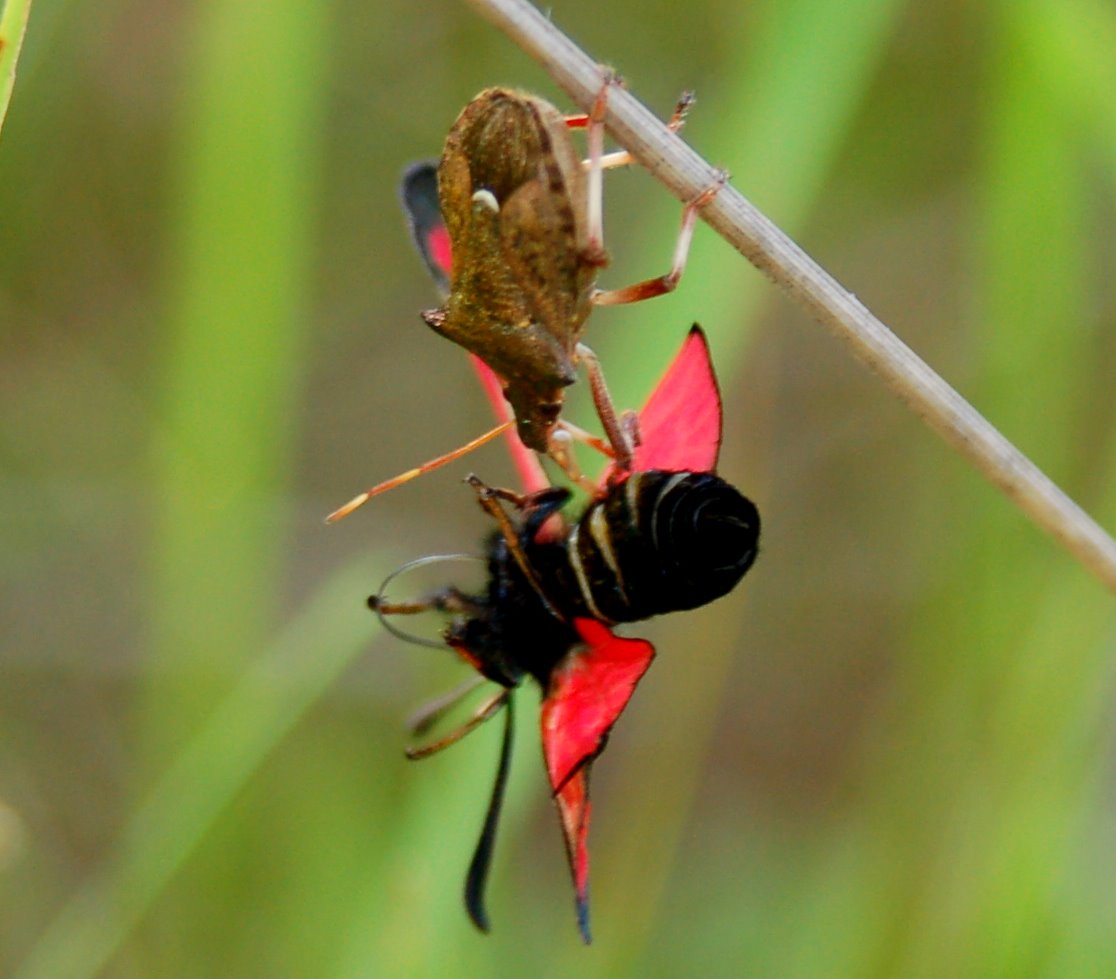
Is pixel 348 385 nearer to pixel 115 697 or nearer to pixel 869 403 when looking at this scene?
pixel 115 697

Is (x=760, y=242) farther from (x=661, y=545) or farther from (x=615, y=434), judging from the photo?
(x=661, y=545)

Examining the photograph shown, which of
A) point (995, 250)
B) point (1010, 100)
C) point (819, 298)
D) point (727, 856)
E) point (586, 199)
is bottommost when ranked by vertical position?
point (727, 856)

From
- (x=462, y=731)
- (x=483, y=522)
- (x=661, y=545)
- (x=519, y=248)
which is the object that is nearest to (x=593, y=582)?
(x=661, y=545)

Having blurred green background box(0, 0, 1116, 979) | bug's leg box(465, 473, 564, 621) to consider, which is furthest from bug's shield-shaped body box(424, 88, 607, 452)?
blurred green background box(0, 0, 1116, 979)

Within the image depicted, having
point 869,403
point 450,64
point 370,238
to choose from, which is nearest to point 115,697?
point 370,238

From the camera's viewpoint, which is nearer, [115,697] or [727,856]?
[727,856]

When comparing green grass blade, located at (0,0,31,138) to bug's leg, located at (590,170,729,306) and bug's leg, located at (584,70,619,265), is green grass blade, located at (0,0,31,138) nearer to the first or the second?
bug's leg, located at (584,70,619,265)

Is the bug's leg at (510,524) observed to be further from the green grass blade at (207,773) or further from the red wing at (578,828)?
the green grass blade at (207,773)

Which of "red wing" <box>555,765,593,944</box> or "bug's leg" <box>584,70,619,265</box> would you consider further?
"bug's leg" <box>584,70,619,265</box>
